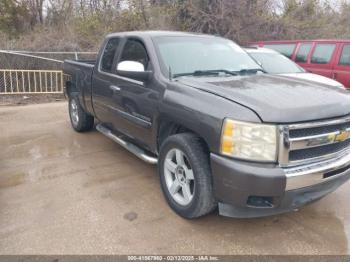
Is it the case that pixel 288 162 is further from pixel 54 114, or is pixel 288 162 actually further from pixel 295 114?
pixel 54 114

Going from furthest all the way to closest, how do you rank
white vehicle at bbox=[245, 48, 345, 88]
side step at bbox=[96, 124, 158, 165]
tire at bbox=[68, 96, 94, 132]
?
white vehicle at bbox=[245, 48, 345, 88], tire at bbox=[68, 96, 94, 132], side step at bbox=[96, 124, 158, 165]

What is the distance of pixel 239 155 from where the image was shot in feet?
8.46

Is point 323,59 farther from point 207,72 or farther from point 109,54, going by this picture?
point 109,54

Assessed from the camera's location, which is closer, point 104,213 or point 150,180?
point 104,213

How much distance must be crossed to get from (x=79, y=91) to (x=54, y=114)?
247cm

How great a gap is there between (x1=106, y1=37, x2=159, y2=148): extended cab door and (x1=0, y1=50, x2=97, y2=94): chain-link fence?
5.58 meters

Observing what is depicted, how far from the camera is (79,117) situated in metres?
5.93

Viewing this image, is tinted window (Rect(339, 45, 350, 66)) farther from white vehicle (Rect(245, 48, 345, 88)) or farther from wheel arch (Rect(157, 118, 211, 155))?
wheel arch (Rect(157, 118, 211, 155))

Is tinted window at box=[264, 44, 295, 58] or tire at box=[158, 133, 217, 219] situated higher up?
tinted window at box=[264, 44, 295, 58]

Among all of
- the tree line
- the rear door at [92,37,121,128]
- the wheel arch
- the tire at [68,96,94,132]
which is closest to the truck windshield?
the wheel arch

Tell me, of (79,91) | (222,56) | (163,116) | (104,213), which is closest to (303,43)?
(222,56)

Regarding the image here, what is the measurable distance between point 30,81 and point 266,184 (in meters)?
9.04

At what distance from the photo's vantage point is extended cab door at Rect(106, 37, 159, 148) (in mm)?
3580

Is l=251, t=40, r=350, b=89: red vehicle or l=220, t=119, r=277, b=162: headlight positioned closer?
l=220, t=119, r=277, b=162: headlight
